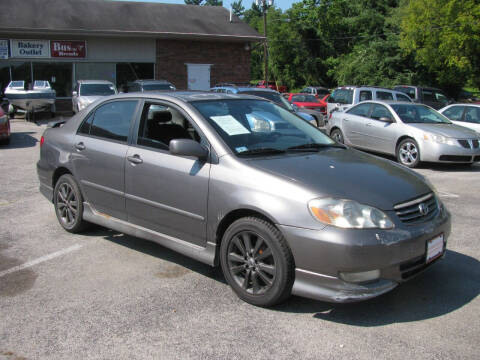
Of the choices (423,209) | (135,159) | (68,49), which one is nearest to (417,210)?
(423,209)

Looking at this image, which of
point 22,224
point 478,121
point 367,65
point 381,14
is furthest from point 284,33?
point 22,224

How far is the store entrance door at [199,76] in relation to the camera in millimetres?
28969

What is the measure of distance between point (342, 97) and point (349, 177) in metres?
15.4

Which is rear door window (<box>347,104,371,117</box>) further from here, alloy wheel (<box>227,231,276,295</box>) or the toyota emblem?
alloy wheel (<box>227,231,276,295</box>)

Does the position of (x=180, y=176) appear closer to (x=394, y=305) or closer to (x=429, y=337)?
(x=394, y=305)

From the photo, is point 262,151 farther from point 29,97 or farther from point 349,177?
point 29,97

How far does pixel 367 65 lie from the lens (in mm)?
40812

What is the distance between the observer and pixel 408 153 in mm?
11141

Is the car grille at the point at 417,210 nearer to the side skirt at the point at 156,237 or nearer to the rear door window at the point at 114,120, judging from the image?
the side skirt at the point at 156,237

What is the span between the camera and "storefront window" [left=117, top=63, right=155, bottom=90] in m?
27.0

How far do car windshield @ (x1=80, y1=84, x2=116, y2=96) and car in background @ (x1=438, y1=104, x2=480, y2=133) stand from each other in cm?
1247

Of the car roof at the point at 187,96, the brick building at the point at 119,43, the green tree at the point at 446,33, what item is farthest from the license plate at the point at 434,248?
the brick building at the point at 119,43

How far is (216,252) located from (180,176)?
28.2 inches

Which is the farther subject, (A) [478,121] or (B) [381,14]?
(B) [381,14]
